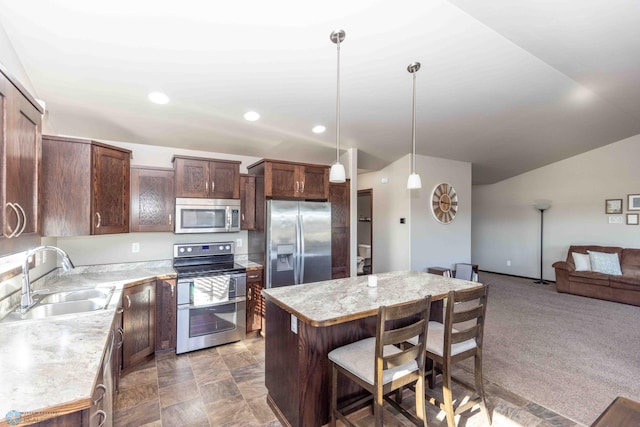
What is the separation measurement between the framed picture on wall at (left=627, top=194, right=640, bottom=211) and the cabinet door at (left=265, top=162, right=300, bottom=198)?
627 centimetres

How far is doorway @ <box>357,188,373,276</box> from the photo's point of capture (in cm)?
618

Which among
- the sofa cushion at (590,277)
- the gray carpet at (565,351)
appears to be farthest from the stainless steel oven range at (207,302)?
the sofa cushion at (590,277)

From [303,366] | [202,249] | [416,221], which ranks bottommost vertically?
[303,366]

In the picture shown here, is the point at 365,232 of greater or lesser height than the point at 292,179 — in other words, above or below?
below

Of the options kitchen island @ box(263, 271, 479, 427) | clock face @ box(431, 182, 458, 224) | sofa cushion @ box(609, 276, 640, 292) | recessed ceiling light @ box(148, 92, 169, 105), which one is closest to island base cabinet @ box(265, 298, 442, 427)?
kitchen island @ box(263, 271, 479, 427)

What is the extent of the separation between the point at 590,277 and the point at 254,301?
19.4ft

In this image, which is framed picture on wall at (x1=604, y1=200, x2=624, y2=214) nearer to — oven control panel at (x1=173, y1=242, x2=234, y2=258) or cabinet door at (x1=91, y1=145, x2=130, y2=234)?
oven control panel at (x1=173, y1=242, x2=234, y2=258)

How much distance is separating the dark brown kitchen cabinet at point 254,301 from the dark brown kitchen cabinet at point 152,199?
1.09 meters

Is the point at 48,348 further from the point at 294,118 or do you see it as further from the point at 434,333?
the point at 294,118

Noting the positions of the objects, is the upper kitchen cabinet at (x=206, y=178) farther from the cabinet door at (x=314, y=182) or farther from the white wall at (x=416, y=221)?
the white wall at (x=416, y=221)

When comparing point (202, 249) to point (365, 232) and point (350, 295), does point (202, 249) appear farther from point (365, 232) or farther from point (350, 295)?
point (365, 232)

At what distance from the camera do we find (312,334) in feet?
6.43

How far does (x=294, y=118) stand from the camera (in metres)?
3.64

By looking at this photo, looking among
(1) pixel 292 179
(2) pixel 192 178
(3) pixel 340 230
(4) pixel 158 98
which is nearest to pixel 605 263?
(3) pixel 340 230
